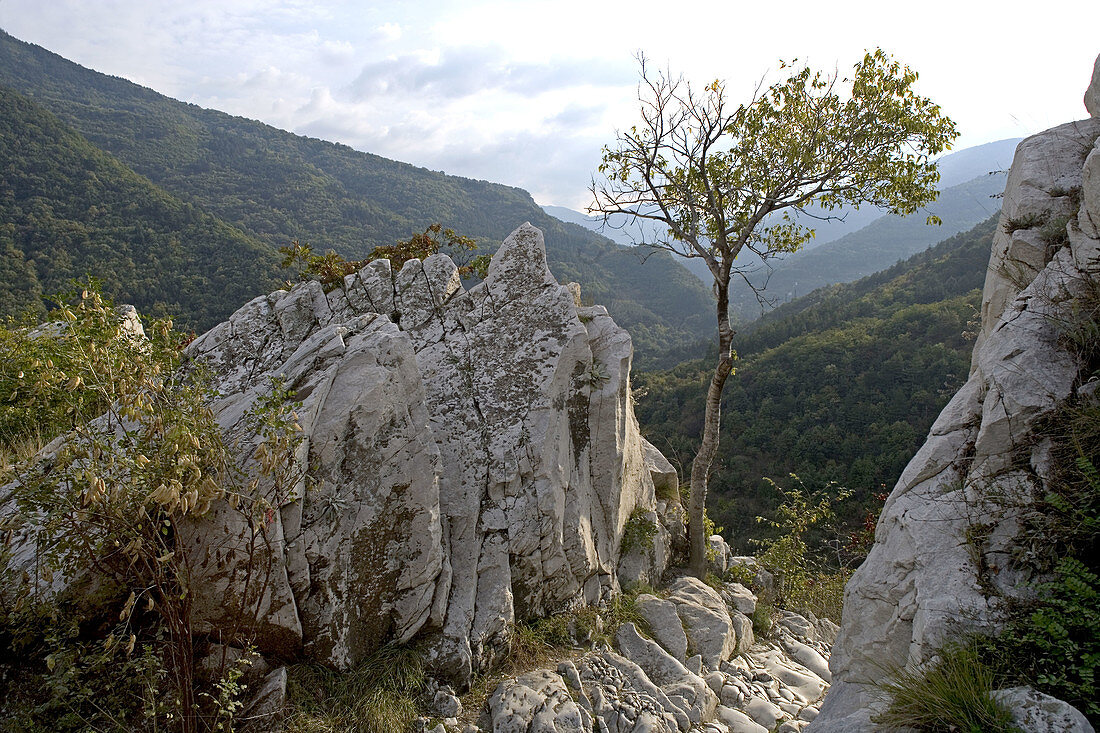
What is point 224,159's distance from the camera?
9406 centimetres

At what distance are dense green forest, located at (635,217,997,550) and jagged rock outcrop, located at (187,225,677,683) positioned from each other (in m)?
29.8

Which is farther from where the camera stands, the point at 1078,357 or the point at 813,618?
the point at 813,618

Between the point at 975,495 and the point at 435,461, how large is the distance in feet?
19.2

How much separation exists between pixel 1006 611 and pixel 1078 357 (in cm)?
248

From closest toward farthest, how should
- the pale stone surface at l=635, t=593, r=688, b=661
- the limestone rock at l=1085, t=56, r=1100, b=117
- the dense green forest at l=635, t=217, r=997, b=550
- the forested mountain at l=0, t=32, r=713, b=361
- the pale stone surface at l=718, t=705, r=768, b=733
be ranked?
the pale stone surface at l=718, t=705, r=768, b=733 → the limestone rock at l=1085, t=56, r=1100, b=117 → the pale stone surface at l=635, t=593, r=688, b=661 → the dense green forest at l=635, t=217, r=997, b=550 → the forested mountain at l=0, t=32, r=713, b=361

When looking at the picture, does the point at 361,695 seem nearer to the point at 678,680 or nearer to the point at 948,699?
the point at 678,680

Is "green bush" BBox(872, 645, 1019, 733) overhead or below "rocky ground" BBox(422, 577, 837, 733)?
overhead

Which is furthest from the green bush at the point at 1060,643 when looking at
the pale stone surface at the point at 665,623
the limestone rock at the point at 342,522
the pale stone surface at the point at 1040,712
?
the limestone rock at the point at 342,522

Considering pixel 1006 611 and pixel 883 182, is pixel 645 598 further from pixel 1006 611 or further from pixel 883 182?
pixel 883 182

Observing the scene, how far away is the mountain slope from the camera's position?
33.9 meters

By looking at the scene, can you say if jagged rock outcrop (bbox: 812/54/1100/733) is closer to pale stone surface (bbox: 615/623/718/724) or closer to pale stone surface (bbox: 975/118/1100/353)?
pale stone surface (bbox: 975/118/1100/353)

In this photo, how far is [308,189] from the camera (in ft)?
290

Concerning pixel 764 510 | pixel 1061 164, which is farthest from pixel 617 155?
pixel 764 510

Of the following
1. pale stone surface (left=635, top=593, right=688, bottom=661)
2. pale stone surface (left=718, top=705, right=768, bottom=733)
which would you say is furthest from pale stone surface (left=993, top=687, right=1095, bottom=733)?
pale stone surface (left=635, top=593, right=688, bottom=661)
